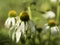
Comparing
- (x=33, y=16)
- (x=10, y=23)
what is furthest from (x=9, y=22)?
(x=33, y=16)

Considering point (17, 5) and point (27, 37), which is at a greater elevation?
point (17, 5)

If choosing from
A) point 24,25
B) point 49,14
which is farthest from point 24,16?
point 49,14

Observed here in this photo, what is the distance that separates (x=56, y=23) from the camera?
45.1 inches

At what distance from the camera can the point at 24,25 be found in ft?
3.60

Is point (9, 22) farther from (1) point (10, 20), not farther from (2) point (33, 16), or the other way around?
(2) point (33, 16)

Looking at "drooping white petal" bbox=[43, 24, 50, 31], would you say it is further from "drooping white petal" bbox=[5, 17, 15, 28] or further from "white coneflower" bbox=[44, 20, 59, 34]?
"drooping white petal" bbox=[5, 17, 15, 28]

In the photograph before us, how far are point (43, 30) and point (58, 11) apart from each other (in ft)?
0.44

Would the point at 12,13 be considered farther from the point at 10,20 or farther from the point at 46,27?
the point at 46,27

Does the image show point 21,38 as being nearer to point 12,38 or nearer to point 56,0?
point 12,38

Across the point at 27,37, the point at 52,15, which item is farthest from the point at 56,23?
the point at 27,37

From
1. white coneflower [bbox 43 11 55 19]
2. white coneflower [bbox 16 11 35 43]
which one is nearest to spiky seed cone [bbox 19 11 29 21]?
white coneflower [bbox 16 11 35 43]

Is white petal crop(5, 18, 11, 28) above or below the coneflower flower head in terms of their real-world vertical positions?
below

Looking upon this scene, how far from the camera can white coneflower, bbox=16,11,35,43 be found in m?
1.10

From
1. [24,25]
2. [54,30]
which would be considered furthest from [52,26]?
[24,25]
